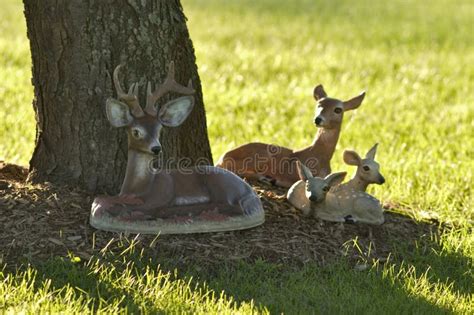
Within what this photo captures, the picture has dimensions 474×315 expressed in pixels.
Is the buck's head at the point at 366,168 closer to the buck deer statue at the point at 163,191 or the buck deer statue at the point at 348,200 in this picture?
the buck deer statue at the point at 348,200

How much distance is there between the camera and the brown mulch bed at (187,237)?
5.38m

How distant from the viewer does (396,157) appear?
8.45 meters

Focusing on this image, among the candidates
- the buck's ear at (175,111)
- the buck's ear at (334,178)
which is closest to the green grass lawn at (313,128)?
the buck's ear at (334,178)

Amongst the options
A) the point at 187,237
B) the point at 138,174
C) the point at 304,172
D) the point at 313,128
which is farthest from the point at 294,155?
the point at 313,128

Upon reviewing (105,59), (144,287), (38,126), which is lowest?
(144,287)

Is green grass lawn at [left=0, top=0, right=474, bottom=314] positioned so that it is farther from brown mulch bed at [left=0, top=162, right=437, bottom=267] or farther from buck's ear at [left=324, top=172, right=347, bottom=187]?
buck's ear at [left=324, top=172, right=347, bottom=187]

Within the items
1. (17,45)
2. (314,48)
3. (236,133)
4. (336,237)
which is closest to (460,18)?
(314,48)

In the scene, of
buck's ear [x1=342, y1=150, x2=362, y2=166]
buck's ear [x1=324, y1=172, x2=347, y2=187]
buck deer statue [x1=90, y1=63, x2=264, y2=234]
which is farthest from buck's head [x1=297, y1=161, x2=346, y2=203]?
buck deer statue [x1=90, y1=63, x2=264, y2=234]

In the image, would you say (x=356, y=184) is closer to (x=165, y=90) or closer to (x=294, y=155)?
(x=294, y=155)

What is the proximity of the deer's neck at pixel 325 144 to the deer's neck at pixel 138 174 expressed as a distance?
54.0 inches

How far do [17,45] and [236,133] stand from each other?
15.0 ft

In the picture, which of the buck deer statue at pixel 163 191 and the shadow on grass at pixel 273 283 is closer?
the shadow on grass at pixel 273 283

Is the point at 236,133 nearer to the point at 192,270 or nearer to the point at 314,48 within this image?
the point at 192,270

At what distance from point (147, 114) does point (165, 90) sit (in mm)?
196
